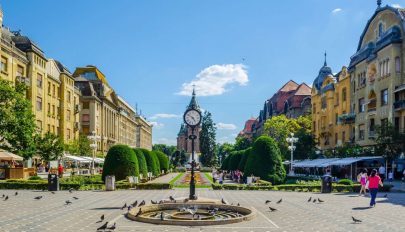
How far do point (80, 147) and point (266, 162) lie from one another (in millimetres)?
38601

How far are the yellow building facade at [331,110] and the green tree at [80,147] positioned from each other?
34234mm

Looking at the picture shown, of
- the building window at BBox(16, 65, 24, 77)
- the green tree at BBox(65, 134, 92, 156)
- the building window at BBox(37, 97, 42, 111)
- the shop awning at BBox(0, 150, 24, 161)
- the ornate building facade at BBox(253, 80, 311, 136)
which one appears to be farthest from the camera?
the ornate building facade at BBox(253, 80, 311, 136)

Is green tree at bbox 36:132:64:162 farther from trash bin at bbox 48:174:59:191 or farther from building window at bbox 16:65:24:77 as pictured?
trash bin at bbox 48:174:59:191

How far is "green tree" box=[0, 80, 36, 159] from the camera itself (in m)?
34.3

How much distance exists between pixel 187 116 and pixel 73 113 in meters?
56.4

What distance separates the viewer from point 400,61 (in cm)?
4428

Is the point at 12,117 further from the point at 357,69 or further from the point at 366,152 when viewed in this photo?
the point at 357,69

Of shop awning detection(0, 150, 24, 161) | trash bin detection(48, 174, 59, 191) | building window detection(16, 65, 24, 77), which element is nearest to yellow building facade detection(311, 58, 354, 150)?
shop awning detection(0, 150, 24, 161)

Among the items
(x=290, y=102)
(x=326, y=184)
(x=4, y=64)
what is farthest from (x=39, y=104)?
(x=290, y=102)

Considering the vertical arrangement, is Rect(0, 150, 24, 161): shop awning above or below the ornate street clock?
below

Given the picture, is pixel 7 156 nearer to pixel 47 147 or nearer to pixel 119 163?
pixel 47 147

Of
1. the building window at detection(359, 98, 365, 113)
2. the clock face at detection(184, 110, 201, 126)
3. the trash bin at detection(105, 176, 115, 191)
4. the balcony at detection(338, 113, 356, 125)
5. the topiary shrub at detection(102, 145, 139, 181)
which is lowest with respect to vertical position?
the trash bin at detection(105, 176, 115, 191)

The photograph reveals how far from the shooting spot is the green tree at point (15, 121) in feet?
113

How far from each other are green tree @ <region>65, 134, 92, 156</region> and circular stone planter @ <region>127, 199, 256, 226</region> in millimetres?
44895
